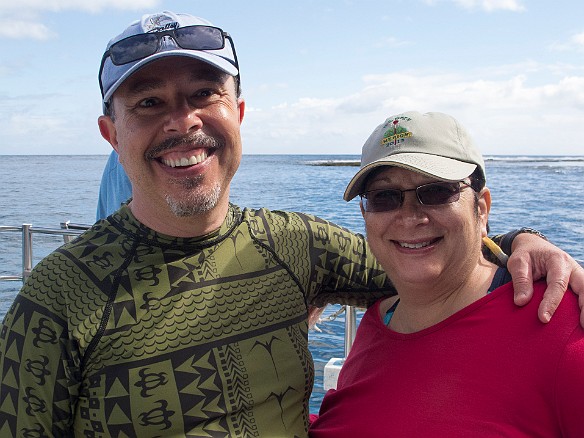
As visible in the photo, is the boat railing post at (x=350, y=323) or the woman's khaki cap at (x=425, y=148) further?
the boat railing post at (x=350, y=323)

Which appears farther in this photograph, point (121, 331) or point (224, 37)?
point (224, 37)

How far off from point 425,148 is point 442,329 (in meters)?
0.58

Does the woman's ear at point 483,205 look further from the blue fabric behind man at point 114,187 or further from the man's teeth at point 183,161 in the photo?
the blue fabric behind man at point 114,187

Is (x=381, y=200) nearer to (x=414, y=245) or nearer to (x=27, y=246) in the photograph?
(x=414, y=245)

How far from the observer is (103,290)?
5.81ft

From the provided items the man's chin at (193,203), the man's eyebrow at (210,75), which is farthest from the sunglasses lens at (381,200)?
the man's eyebrow at (210,75)

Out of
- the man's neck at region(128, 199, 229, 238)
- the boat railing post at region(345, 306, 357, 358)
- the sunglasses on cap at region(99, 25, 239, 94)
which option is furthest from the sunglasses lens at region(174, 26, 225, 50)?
the boat railing post at region(345, 306, 357, 358)

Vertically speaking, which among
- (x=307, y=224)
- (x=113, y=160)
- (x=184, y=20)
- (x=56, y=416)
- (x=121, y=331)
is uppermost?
(x=184, y=20)

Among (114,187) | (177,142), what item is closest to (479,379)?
(177,142)

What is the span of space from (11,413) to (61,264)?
44cm

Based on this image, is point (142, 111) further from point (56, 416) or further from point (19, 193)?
point (19, 193)

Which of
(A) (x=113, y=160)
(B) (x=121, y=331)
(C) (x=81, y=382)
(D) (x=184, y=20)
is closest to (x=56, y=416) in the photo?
(C) (x=81, y=382)

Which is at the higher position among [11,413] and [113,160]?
[113,160]

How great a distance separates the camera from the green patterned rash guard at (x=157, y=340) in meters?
1.66
